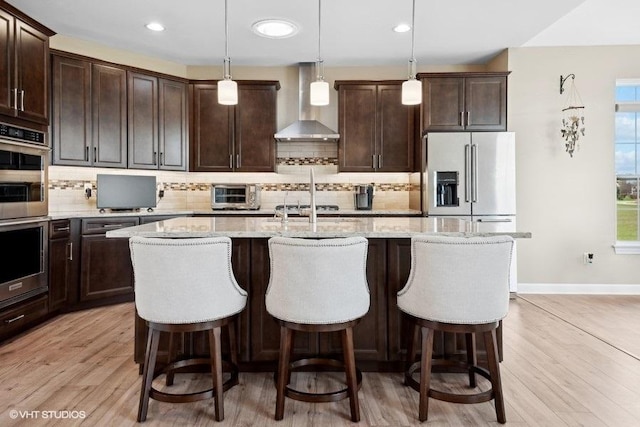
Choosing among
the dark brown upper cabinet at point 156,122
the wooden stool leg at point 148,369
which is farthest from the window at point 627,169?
the dark brown upper cabinet at point 156,122

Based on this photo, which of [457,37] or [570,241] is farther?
[570,241]

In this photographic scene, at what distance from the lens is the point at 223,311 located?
1.89 metres

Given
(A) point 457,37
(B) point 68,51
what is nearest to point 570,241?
(A) point 457,37

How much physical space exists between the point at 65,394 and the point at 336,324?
160 centimetres

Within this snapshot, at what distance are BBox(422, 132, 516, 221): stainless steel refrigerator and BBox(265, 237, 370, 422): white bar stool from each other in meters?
2.70

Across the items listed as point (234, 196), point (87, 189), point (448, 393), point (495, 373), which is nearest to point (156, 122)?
point (87, 189)

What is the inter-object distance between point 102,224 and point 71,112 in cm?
119

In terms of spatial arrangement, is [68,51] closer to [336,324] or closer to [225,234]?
[225,234]

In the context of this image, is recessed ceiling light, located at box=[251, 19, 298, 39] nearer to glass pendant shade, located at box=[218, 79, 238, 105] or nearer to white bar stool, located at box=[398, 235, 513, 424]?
glass pendant shade, located at box=[218, 79, 238, 105]

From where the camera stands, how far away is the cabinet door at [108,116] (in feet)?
13.6

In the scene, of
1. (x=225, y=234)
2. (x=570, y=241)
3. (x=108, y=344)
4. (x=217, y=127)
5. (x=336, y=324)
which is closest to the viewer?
(x=336, y=324)

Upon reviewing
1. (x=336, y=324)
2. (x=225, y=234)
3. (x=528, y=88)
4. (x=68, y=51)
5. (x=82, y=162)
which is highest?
(x=68, y=51)

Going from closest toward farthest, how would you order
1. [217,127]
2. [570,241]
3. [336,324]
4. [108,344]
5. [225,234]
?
[336,324]
[225,234]
[108,344]
[570,241]
[217,127]

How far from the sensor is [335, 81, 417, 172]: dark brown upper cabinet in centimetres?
485
